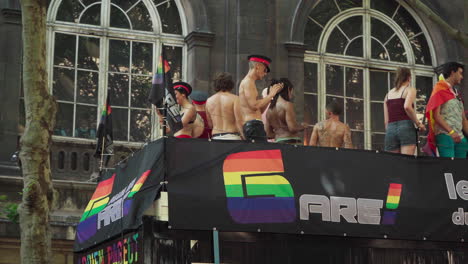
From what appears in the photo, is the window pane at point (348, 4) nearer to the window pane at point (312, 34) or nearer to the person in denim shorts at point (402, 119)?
the window pane at point (312, 34)

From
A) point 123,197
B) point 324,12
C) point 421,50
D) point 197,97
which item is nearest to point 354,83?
point 324,12

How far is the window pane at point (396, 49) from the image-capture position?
1922 cm

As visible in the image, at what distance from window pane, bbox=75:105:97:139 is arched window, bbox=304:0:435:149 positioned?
414 centimetres

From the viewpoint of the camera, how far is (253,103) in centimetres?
1190

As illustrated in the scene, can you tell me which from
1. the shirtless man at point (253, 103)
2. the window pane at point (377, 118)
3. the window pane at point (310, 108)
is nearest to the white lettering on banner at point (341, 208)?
the shirtless man at point (253, 103)

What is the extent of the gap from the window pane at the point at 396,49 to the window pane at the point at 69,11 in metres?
6.30

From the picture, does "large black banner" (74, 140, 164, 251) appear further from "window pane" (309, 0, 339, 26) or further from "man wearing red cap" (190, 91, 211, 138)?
"window pane" (309, 0, 339, 26)

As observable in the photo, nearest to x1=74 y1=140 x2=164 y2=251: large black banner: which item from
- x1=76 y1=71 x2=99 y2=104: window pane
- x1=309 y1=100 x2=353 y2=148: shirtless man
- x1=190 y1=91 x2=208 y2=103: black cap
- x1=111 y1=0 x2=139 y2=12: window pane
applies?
x1=190 y1=91 x2=208 y2=103: black cap

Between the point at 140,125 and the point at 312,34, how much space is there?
13.0ft

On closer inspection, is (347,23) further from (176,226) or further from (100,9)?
(176,226)

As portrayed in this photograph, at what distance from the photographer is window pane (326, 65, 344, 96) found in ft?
61.1

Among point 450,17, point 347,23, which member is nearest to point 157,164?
point 347,23

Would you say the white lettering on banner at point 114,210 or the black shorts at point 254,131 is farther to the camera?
the black shorts at point 254,131

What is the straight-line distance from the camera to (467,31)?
63.9 feet
